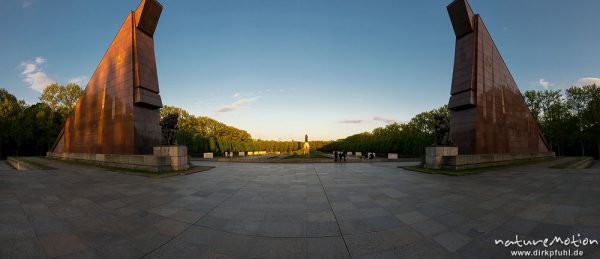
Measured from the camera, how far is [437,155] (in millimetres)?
16234

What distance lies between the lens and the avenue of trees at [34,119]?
37594mm

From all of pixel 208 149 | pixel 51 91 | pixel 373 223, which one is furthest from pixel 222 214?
pixel 51 91

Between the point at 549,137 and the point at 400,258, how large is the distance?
6507 centimetres

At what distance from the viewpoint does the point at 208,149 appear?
162 ft

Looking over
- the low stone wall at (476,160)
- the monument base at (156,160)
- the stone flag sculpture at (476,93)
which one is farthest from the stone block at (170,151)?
the stone flag sculpture at (476,93)

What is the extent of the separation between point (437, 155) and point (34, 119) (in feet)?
193

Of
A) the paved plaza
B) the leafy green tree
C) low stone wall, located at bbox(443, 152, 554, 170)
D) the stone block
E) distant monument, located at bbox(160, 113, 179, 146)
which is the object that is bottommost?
the paved plaza

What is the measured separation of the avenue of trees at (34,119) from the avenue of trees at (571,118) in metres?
90.8

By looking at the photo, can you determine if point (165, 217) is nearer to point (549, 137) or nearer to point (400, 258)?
point (400, 258)

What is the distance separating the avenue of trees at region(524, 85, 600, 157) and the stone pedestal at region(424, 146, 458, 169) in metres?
43.2

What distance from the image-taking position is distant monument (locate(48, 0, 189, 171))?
1653 cm

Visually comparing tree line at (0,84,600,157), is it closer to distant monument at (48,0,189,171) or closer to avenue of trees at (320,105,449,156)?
avenue of trees at (320,105,449,156)

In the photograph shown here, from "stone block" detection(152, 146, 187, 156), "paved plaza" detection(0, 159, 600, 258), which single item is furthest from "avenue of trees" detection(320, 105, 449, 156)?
"stone block" detection(152, 146, 187, 156)

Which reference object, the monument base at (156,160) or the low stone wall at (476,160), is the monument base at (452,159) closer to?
the low stone wall at (476,160)
